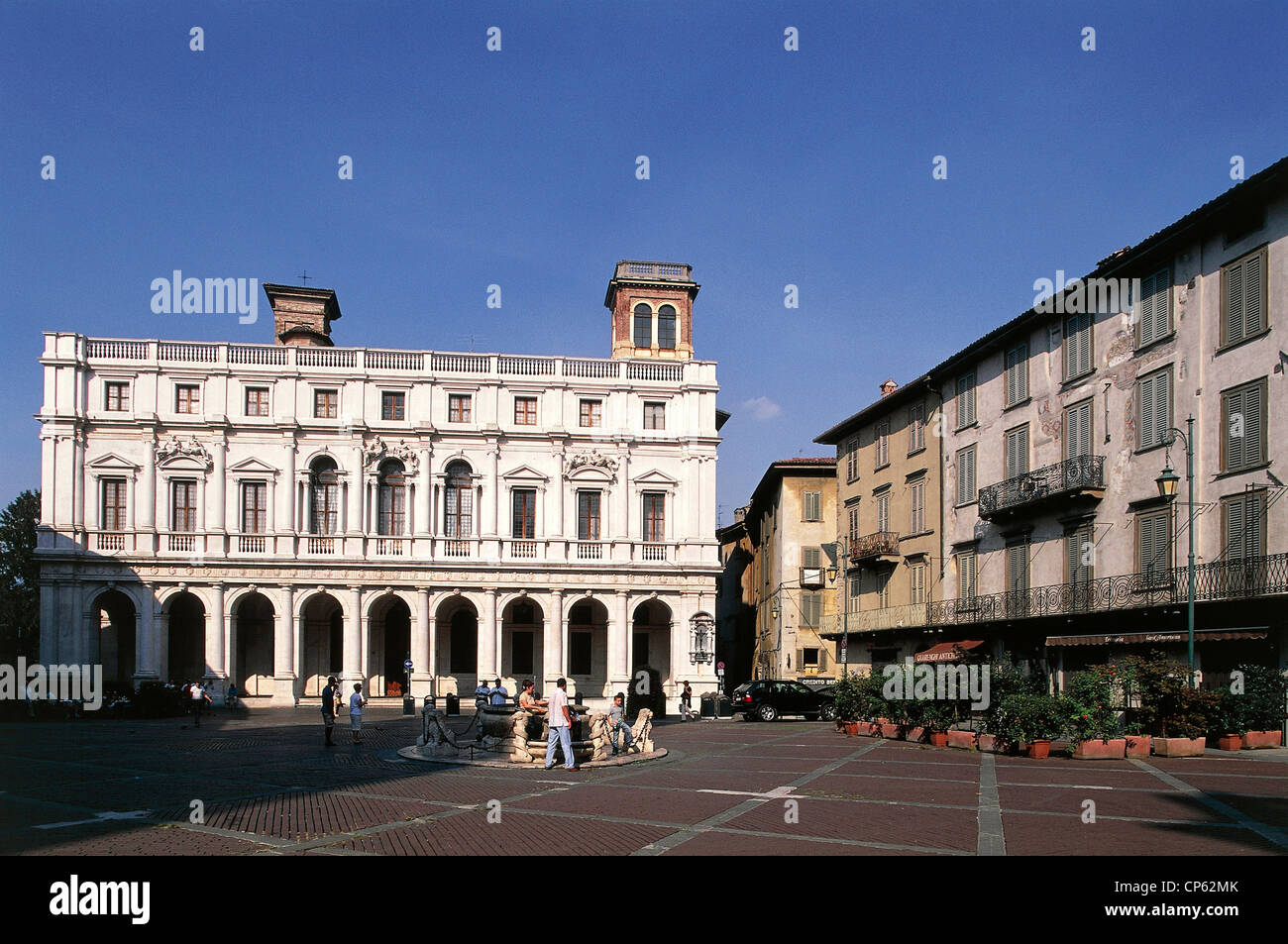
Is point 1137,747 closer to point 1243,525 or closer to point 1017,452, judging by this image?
point 1243,525

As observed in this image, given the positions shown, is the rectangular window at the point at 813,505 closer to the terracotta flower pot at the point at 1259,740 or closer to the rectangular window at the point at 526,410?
the rectangular window at the point at 526,410

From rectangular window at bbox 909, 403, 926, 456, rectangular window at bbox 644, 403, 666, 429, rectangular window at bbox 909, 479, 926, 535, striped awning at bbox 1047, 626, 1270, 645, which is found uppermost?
rectangular window at bbox 644, 403, 666, 429

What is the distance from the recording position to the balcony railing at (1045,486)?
3050 centimetres

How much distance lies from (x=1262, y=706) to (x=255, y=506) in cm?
4051

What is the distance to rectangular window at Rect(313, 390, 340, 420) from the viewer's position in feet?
154

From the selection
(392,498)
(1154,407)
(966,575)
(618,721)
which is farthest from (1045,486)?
(392,498)

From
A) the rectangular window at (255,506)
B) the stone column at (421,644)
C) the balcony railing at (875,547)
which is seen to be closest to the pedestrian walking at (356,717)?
A: the stone column at (421,644)

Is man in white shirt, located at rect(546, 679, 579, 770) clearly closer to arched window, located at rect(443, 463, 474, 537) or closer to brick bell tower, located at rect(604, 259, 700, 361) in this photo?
arched window, located at rect(443, 463, 474, 537)

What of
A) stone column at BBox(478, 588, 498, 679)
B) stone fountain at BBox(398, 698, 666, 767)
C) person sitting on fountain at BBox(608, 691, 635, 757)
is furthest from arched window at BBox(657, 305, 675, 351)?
person sitting on fountain at BBox(608, 691, 635, 757)

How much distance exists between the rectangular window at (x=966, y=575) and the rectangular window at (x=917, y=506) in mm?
3216

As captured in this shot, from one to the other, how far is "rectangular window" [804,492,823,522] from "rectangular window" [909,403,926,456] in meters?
10.4

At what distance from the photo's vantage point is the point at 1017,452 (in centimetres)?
3528
